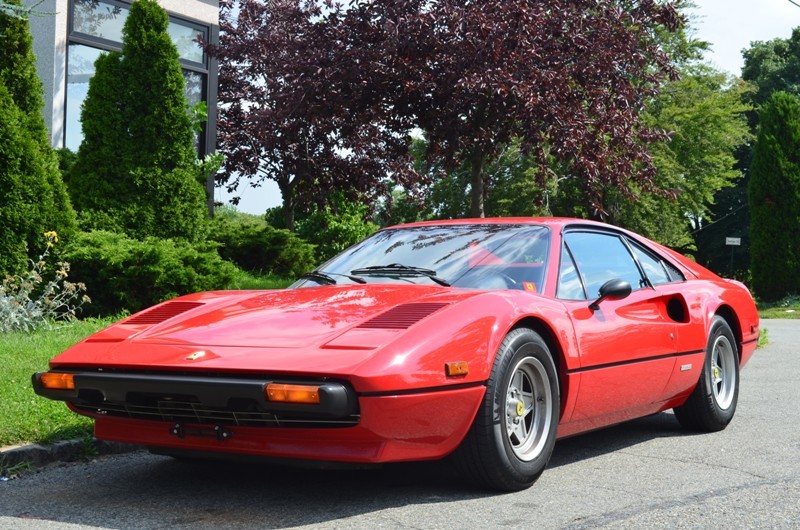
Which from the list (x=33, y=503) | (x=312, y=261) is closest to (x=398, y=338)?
(x=33, y=503)

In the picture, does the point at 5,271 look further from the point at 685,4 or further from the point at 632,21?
the point at 685,4

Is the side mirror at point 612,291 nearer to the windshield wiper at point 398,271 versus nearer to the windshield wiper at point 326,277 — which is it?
the windshield wiper at point 398,271

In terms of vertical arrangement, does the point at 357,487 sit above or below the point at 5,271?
below

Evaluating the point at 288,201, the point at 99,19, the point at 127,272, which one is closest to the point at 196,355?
the point at 127,272

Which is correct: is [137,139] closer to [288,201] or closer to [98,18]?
[98,18]

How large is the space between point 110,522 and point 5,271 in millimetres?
5903

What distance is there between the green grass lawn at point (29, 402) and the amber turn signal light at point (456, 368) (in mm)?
2325

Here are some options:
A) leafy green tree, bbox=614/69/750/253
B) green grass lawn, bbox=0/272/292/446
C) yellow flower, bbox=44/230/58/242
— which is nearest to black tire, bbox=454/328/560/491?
green grass lawn, bbox=0/272/292/446

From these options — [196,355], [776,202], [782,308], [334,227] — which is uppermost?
[776,202]

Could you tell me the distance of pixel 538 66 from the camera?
1335 centimetres

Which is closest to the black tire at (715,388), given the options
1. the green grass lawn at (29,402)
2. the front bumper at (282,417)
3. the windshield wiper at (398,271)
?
the windshield wiper at (398,271)

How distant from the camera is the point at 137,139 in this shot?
11594 millimetres

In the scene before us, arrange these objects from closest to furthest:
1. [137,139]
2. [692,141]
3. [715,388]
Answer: [715,388] → [137,139] → [692,141]

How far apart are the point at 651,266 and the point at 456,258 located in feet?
4.98
